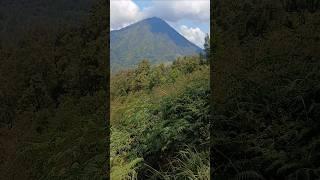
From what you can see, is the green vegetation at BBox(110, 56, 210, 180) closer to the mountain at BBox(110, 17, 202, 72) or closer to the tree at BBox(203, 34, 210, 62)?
the tree at BBox(203, 34, 210, 62)

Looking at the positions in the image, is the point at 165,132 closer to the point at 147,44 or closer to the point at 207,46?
the point at 207,46

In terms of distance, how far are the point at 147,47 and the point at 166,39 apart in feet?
3.01

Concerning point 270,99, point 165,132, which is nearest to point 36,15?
point 165,132

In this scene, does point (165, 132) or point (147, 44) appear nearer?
point (165, 132)

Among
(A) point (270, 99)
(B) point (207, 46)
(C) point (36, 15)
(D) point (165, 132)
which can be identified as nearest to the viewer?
(A) point (270, 99)

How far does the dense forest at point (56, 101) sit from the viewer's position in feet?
19.5

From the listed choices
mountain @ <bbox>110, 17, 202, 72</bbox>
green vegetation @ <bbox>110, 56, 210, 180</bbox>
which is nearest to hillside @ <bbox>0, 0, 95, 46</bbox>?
mountain @ <bbox>110, 17, 202, 72</bbox>

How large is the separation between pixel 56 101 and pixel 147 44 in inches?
112

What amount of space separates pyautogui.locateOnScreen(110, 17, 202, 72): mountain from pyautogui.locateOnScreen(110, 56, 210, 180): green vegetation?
1.78 m

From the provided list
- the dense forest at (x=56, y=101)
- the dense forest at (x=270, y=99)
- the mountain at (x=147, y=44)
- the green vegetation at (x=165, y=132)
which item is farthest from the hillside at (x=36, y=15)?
the dense forest at (x=270, y=99)

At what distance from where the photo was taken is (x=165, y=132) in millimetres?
5586

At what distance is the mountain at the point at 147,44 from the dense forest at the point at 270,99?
1933 millimetres

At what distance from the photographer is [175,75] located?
793 centimetres

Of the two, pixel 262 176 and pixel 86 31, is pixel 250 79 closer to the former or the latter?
pixel 262 176
